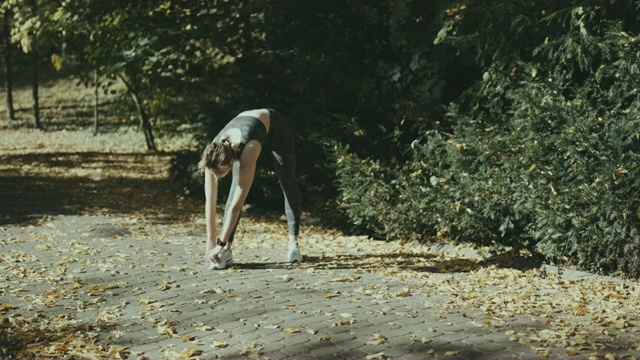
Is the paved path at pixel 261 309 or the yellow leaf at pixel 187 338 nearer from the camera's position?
the paved path at pixel 261 309

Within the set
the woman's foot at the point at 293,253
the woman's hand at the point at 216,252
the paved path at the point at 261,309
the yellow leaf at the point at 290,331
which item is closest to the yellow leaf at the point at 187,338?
the paved path at the point at 261,309

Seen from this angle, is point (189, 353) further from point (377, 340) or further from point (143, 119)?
point (143, 119)

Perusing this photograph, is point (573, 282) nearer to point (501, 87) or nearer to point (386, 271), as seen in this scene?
point (386, 271)

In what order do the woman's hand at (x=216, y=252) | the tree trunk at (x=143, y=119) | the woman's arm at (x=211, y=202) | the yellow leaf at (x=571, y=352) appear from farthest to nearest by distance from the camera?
the tree trunk at (x=143, y=119)
the woman's hand at (x=216, y=252)
the woman's arm at (x=211, y=202)
the yellow leaf at (x=571, y=352)

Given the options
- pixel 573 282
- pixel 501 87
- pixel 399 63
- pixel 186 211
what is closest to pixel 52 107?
pixel 186 211

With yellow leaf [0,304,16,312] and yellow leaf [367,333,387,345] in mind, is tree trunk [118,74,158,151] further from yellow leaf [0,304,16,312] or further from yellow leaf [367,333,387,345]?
yellow leaf [367,333,387,345]

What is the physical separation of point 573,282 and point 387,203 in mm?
3213

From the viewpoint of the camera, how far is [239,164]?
7.98m

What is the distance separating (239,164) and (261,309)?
1.87 metres

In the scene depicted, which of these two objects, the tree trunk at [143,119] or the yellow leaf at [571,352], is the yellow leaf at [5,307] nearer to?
the yellow leaf at [571,352]

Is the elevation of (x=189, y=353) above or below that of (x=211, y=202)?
below

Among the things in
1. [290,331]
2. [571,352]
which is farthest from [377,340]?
[571,352]

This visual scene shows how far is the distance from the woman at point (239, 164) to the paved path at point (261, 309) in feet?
0.98

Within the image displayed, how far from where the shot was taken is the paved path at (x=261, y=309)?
17.9 ft
